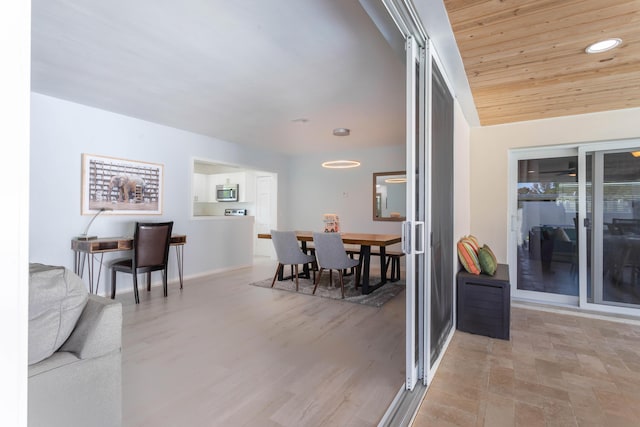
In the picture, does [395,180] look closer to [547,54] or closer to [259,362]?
[547,54]

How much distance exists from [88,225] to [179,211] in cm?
125

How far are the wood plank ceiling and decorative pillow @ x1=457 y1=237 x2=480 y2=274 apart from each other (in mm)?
1466

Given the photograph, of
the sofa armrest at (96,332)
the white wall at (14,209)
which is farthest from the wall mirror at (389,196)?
the white wall at (14,209)

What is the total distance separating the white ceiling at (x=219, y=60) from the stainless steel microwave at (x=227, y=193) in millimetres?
3313

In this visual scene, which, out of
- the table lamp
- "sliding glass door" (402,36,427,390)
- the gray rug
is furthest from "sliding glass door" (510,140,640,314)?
the table lamp

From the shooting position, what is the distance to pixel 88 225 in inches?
151

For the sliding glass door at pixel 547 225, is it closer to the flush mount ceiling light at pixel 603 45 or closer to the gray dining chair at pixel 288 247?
the flush mount ceiling light at pixel 603 45

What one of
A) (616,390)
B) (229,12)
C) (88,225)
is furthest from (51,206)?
(616,390)

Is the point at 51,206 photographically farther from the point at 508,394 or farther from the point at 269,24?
the point at 508,394

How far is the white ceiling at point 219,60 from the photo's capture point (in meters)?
2.02

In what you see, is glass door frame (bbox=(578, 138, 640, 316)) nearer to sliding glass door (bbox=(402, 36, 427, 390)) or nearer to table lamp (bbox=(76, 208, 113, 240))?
sliding glass door (bbox=(402, 36, 427, 390))

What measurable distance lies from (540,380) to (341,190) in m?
4.99

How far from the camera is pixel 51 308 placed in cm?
113

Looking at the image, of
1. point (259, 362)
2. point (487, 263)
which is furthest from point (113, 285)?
point (487, 263)
